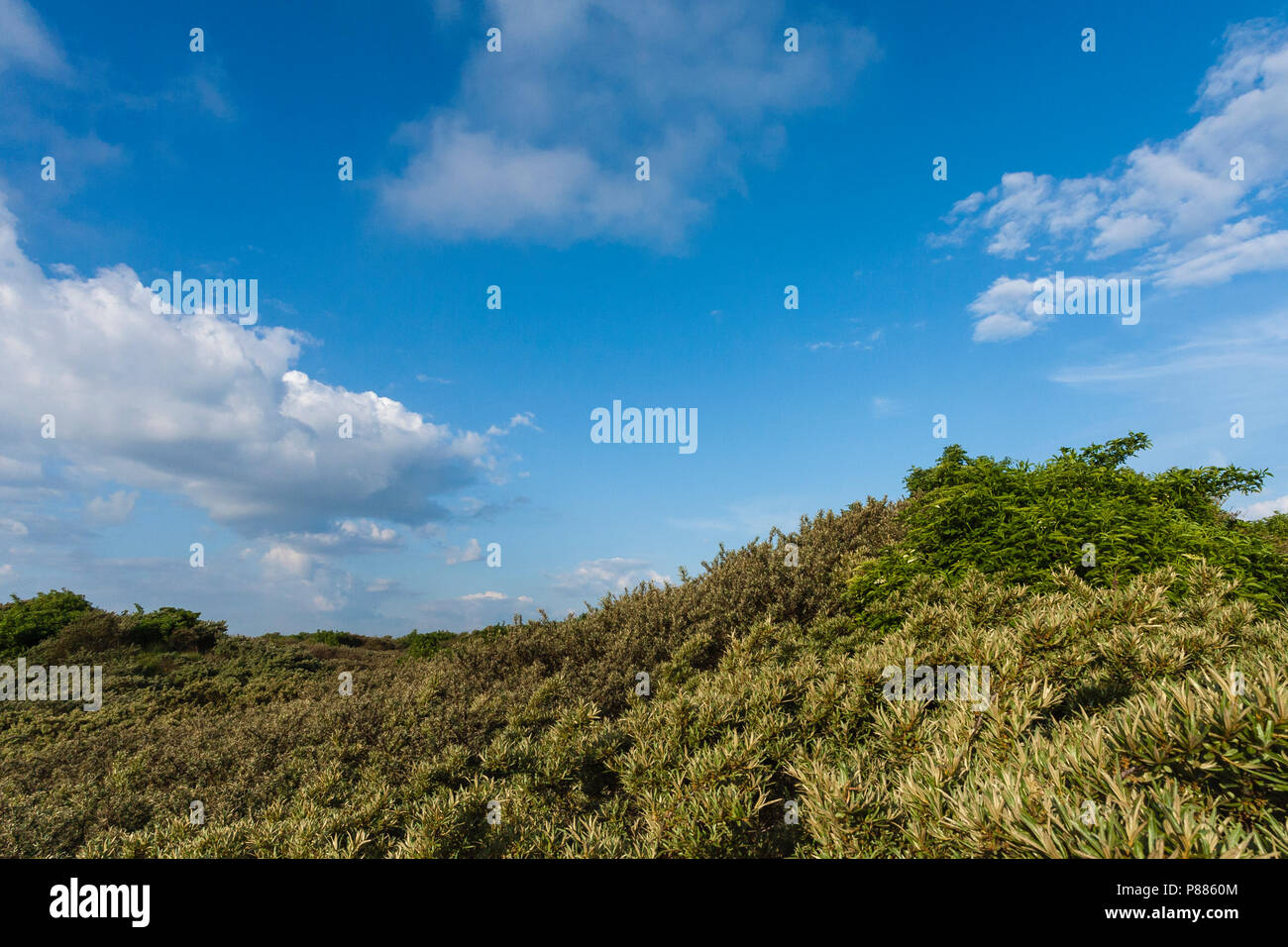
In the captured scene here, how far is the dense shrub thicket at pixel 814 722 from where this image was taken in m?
2.74

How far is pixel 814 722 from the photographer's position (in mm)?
5820

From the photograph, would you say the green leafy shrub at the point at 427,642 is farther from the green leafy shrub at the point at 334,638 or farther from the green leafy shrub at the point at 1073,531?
the green leafy shrub at the point at 1073,531

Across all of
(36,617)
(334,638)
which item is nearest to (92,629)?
(36,617)

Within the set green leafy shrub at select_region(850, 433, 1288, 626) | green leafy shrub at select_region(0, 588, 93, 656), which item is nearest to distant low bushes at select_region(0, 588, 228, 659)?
green leafy shrub at select_region(0, 588, 93, 656)

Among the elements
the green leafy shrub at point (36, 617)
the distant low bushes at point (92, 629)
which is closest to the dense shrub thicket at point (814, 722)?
the distant low bushes at point (92, 629)

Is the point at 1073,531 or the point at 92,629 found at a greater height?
the point at 1073,531

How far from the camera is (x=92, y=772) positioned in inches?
410

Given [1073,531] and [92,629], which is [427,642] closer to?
[92,629]

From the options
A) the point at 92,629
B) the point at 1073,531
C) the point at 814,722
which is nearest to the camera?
the point at 814,722

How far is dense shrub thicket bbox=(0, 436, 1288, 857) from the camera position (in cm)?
274

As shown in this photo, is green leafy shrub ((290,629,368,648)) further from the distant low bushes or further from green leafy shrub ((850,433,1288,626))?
green leafy shrub ((850,433,1288,626))

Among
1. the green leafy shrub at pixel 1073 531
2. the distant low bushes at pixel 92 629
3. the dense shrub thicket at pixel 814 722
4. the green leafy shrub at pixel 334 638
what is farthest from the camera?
the green leafy shrub at pixel 334 638
